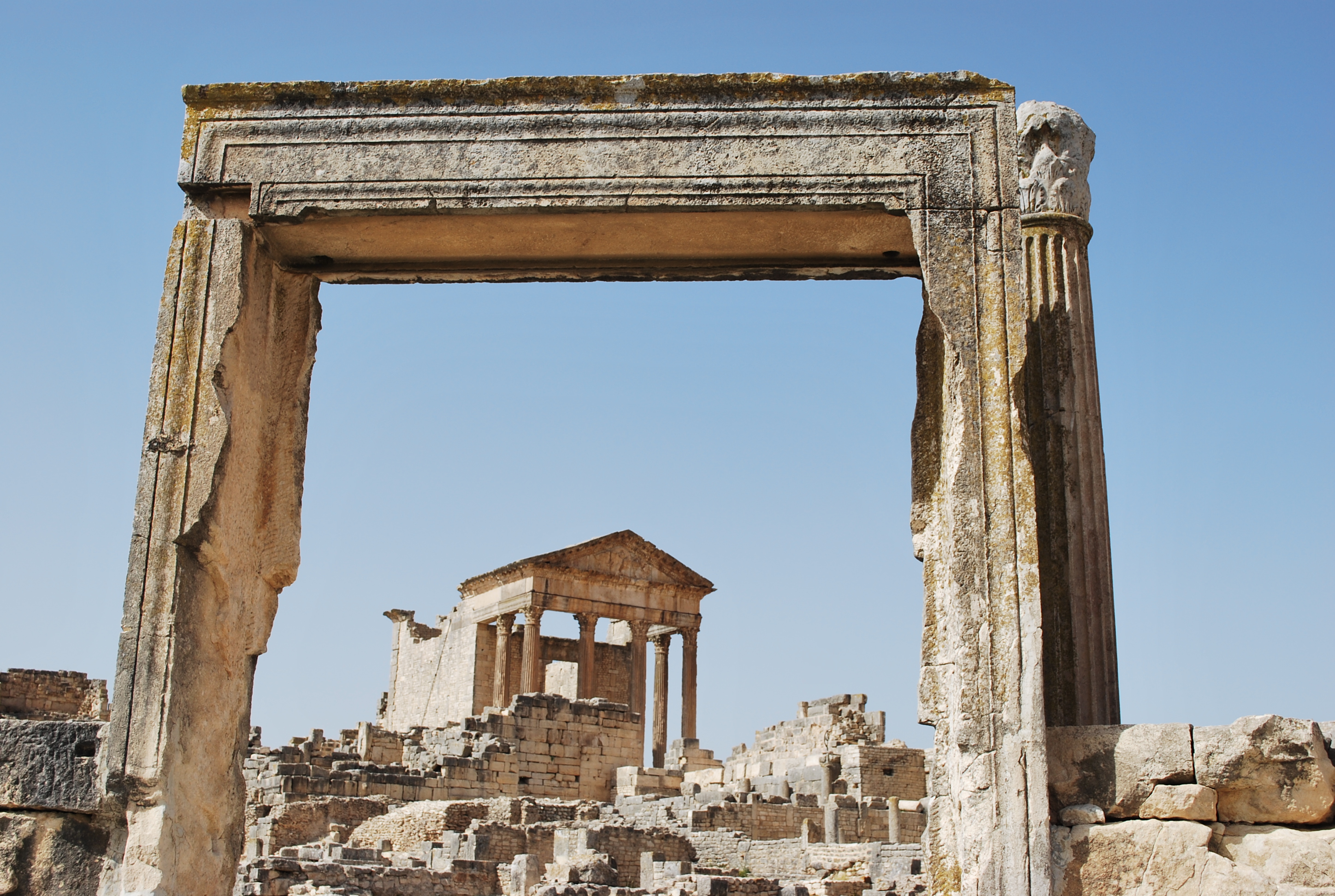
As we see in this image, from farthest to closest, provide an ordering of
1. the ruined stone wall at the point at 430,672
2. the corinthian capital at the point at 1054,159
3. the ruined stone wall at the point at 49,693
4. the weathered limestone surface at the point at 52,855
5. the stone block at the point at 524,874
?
the ruined stone wall at the point at 430,672
the ruined stone wall at the point at 49,693
the stone block at the point at 524,874
the corinthian capital at the point at 1054,159
the weathered limestone surface at the point at 52,855

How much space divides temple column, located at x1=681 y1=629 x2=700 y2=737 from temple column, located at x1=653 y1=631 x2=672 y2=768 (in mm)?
475

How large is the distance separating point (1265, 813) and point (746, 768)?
28.6 metres

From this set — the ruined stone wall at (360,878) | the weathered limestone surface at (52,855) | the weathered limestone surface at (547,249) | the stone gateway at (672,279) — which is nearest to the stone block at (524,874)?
the ruined stone wall at (360,878)

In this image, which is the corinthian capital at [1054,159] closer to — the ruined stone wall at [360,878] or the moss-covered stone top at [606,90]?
the moss-covered stone top at [606,90]

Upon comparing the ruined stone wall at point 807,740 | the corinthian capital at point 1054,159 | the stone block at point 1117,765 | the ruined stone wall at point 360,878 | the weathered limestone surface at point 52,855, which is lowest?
the ruined stone wall at point 360,878

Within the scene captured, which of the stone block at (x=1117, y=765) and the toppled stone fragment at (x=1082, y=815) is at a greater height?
the stone block at (x=1117, y=765)

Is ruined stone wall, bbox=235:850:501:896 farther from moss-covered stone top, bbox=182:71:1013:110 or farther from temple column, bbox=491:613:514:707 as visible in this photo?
temple column, bbox=491:613:514:707

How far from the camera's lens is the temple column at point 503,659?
1287 inches

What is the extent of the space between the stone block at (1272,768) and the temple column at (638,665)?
2857 centimetres

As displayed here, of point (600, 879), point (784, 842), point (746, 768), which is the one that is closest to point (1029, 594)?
point (600, 879)

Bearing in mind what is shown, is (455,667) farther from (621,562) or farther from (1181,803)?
(1181,803)

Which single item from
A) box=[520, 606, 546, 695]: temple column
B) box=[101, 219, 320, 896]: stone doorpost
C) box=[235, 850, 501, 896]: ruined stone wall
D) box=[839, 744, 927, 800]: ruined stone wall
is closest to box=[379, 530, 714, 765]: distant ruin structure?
box=[520, 606, 546, 695]: temple column

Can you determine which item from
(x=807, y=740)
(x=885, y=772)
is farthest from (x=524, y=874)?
(x=807, y=740)

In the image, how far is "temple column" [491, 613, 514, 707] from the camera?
32.7 metres
